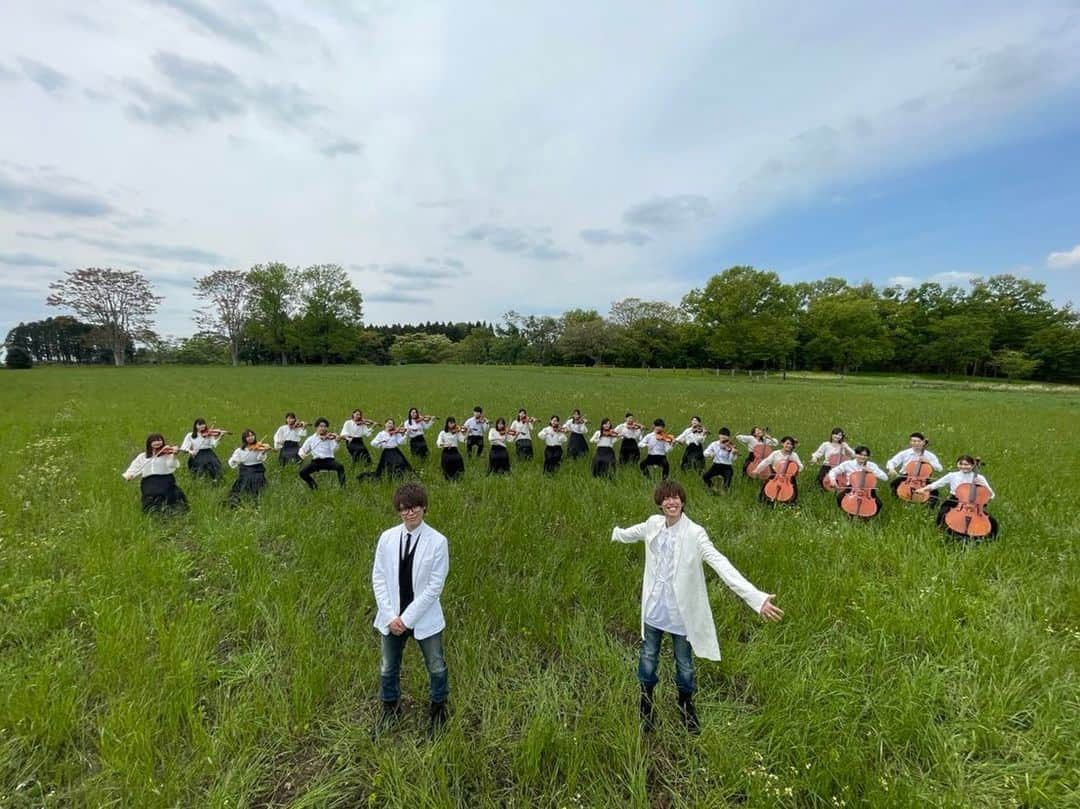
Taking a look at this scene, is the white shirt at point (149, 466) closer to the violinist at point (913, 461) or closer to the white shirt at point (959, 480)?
the white shirt at point (959, 480)

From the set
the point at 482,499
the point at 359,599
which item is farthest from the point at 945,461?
the point at 359,599

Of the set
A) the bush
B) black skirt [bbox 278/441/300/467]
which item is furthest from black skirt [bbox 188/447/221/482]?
the bush

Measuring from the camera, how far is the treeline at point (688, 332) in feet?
191

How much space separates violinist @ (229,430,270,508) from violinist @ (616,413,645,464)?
26.9ft

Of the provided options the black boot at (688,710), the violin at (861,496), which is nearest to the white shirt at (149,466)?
the black boot at (688,710)

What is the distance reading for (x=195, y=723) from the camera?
352 centimetres

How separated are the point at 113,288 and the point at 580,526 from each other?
86.8 meters

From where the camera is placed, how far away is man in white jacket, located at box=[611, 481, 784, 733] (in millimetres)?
3562

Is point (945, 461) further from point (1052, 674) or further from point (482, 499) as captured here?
point (482, 499)

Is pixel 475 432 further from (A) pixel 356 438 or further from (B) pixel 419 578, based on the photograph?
(B) pixel 419 578

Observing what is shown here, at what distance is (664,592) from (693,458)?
8.12 meters

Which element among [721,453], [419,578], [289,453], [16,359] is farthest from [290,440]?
[16,359]

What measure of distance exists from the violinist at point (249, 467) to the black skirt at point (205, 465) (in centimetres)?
109

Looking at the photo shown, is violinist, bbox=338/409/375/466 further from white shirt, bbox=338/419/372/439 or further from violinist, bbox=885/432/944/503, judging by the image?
violinist, bbox=885/432/944/503
